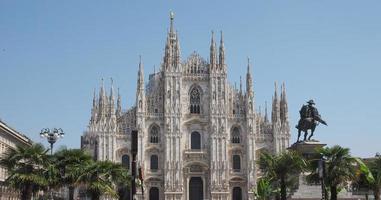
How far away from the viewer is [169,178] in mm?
82000

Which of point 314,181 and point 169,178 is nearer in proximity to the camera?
point 314,181

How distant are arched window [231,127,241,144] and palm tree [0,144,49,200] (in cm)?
4693

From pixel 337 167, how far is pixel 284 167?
6.94 meters

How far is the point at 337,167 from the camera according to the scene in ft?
122

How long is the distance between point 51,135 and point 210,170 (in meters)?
45.0

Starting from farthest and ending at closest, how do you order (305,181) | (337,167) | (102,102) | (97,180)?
(102,102)
(97,180)
(305,181)
(337,167)

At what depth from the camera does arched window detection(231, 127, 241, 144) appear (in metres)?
86.4

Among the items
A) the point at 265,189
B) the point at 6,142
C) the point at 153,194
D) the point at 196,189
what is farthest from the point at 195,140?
the point at 265,189

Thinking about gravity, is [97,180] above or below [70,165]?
below

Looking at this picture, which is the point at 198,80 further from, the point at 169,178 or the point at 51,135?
the point at 51,135

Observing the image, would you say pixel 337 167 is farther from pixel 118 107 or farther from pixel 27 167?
pixel 118 107

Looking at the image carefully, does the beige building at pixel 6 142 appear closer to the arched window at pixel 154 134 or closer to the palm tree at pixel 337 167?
the arched window at pixel 154 134

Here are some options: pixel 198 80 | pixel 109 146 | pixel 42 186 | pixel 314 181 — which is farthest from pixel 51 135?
pixel 198 80

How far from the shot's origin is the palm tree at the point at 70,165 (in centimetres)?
4247
